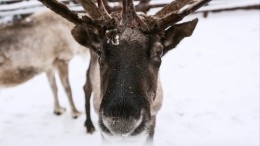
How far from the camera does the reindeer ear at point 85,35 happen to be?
10.3 feet

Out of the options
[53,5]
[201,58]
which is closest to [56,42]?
[53,5]

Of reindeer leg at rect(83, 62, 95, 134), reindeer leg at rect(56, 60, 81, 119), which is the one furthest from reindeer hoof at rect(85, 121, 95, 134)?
reindeer leg at rect(56, 60, 81, 119)

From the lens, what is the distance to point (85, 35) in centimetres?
328

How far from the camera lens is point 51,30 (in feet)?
17.2

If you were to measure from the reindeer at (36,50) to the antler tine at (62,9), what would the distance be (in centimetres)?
203

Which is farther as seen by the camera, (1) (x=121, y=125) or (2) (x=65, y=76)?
(2) (x=65, y=76)

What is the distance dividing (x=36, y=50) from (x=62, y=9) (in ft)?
7.21

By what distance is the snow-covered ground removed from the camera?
15.9 feet

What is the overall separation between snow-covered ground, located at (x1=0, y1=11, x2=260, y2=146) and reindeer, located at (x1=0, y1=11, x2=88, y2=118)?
21.9 inches

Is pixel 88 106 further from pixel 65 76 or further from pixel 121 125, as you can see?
pixel 121 125

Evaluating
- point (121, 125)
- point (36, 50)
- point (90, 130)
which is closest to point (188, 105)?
point (90, 130)

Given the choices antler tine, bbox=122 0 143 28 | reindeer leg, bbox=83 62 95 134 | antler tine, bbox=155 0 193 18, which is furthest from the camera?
reindeer leg, bbox=83 62 95 134

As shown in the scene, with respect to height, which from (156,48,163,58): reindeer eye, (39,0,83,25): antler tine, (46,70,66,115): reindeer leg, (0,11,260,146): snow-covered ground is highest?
(39,0,83,25): antler tine

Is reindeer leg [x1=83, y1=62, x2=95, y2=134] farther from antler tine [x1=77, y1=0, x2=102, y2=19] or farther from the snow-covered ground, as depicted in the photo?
antler tine [x1=77, y1=0, x2=102, y2=19]
